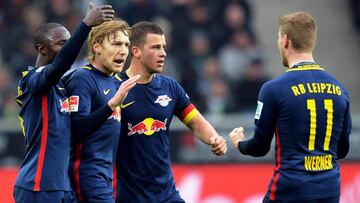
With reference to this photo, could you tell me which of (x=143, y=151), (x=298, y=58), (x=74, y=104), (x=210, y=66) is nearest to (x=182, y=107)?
(x=143, y=151)

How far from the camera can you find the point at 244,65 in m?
14.6

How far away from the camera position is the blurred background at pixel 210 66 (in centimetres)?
1191

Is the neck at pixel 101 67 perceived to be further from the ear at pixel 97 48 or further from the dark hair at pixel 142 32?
the dark hair at pixel 142 32

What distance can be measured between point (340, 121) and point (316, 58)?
31.2 ft

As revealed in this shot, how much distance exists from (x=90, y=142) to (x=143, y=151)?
60 centimetres

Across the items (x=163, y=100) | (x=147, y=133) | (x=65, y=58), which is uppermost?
(x=65, y=58)

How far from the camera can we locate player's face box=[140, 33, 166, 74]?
744 cm

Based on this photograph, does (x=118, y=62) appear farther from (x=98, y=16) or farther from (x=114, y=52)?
(x=98, y=16)

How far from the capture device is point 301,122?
21.3 ft

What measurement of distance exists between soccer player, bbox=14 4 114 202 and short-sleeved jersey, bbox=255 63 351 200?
134cm

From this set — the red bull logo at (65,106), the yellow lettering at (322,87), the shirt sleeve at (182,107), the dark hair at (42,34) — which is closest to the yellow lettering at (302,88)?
the yellow lettering at (322,87)

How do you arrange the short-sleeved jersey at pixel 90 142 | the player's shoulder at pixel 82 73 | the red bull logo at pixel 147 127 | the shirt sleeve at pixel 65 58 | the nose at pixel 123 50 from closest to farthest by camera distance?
the shirt sleeve at pixel 65 58 → the short-sleeved jersey at pixel 90 142 → the player's shoulder at pixel 82 73 → the nose at pixel 123 50 → the red bull logo at pixel 147 127

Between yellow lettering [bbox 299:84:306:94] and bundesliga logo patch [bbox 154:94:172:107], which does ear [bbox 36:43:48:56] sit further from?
yellow lettering [bbox 299:84:306:94]

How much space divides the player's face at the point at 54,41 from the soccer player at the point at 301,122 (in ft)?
4.96
